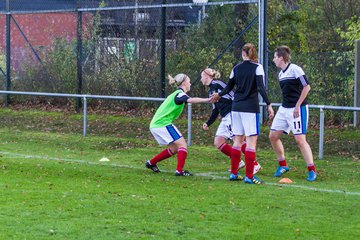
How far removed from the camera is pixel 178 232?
8953 mm

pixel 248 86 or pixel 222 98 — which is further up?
pixel 248 86

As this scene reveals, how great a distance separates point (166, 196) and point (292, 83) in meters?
3.03

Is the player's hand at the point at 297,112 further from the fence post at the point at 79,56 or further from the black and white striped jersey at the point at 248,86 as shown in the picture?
the fence post at the point at 79,56

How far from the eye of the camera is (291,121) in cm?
1336

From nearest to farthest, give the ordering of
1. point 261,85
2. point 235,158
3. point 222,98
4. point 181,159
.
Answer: point 261,85 → point 235,158 → point 181,159 → point 222,98

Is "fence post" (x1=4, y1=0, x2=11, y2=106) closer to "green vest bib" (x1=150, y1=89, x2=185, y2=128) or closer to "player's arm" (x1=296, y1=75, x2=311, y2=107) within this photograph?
"green vest bib" (x1=150, y1=89, x2=185, y2=128)

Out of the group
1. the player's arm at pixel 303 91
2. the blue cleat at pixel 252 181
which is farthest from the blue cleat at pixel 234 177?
the player's arm at pixel 303 91

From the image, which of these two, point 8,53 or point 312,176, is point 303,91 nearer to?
point 312,176

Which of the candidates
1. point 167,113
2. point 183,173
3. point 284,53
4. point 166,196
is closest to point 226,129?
point 167,113

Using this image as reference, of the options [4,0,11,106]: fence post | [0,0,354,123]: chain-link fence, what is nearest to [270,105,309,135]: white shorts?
[0,0,354,123]: chain-link fence

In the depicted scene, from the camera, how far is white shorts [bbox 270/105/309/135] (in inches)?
521

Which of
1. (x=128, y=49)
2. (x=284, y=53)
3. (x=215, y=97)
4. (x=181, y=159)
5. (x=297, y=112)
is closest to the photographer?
(x=297, y=112)

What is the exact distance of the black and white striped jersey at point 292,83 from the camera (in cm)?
1319

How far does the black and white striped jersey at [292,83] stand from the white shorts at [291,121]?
103 mm
